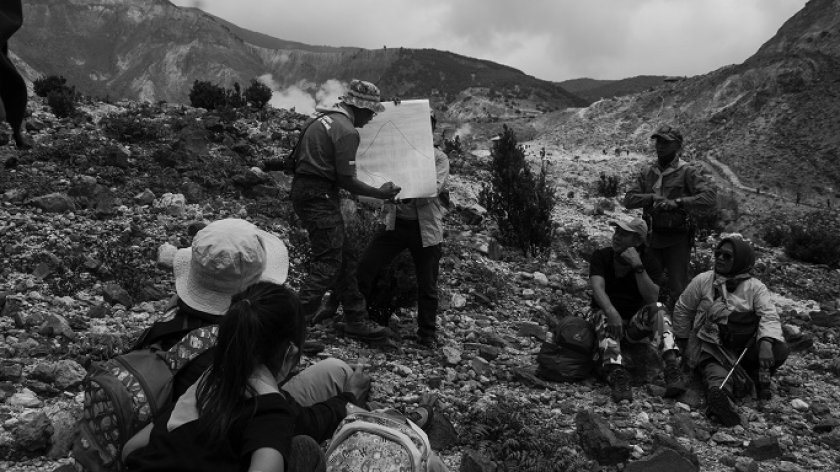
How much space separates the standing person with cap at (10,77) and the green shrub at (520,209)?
7.04 m

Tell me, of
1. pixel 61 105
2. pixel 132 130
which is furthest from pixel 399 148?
pixel 61 105

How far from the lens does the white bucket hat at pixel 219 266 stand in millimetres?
2211

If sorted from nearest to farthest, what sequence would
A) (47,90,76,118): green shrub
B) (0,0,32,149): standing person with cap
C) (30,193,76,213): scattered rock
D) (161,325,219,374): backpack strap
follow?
(0,0,32,149): standing person with cap
(161,325,219,374): backpack strap
(30,193,76,213): scattered rock
(47,90,76,118): green shrub

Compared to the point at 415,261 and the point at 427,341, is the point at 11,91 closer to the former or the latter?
the point at 415,261

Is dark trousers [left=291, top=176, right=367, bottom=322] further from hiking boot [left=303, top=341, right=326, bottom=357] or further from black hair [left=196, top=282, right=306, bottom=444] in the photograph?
black hair [left=196, top=282, right=306, bottom=444]

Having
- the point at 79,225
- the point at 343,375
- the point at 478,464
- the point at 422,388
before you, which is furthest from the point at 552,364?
the point at 79,225

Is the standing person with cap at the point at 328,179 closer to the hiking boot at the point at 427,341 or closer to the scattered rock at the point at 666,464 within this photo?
the hiking boot at the point at 427,341

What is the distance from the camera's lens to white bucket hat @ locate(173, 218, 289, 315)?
2211 mm

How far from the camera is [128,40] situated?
348 ft

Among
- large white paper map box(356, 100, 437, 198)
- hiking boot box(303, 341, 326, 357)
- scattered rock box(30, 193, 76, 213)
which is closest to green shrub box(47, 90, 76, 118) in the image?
scattered rock box(30, 193, 76, 213)

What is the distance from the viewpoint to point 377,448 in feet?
6.60

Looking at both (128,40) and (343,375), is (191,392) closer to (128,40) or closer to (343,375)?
(343,375)

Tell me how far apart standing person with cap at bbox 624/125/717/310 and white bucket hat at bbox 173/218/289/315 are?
369 centimetres

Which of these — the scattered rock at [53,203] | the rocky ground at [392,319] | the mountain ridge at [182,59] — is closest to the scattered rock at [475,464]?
the rocky ground at [392,319]
